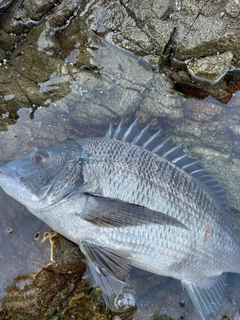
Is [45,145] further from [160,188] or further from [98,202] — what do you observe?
[160,188]

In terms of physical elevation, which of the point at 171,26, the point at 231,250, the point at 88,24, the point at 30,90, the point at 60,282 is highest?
the point at 171,26

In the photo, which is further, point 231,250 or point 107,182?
point 231,250

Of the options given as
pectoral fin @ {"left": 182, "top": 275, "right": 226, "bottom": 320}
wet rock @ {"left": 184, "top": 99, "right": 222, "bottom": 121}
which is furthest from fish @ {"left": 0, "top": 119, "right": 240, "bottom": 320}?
wet rock @ {"left": 184, "top": 99, "right": 222, "bottom": 121}

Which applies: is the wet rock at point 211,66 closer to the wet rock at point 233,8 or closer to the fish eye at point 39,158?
the wet rock at point 233,8

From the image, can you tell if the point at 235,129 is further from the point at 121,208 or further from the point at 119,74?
the point at 121,208

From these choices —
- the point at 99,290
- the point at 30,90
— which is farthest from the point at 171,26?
the point at 99,290

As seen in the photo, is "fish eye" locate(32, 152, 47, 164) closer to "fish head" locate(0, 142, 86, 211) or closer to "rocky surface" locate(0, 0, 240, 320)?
"fish head" locate(0, 142, 86, 211)

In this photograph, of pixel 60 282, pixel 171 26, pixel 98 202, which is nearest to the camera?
pixel 98 202
